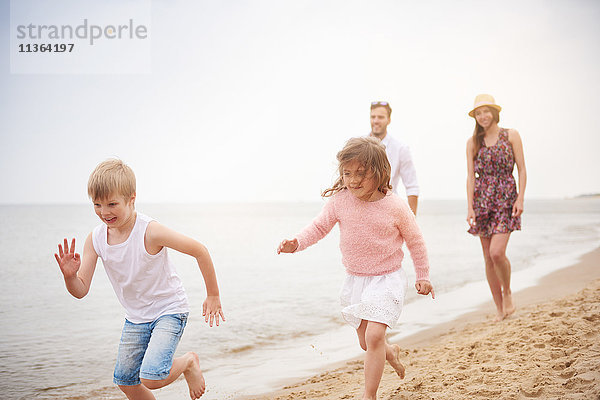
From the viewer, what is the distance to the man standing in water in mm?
5090

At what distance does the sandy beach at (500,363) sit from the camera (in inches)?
123

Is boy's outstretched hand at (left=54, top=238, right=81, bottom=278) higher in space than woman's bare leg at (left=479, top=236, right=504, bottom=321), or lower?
higher

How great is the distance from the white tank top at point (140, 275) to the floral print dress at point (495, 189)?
12.0 ft

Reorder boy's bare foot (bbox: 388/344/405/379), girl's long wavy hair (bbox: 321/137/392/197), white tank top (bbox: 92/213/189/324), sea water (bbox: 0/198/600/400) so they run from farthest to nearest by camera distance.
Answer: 1. sea water (bbox: 0/198/600/400)
2. boy's bare foot (bbox: 388/344/405/379)
3. girl's long wavy hair (bbox: 321/137/392/197)
4. white tank top (bbox: 92/213/189/324)

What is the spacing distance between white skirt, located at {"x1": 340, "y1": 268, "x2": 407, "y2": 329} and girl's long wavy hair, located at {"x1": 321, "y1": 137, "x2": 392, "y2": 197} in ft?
1.83

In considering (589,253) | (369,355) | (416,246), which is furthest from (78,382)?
(589,253)

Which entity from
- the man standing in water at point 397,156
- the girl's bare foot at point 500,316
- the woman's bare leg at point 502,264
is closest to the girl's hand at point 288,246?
the man standing in water at point 397,156

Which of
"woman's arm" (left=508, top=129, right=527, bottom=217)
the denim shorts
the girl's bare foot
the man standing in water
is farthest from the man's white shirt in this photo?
the denim shorts

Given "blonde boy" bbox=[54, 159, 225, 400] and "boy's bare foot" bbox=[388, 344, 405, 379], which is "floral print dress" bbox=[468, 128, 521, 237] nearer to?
"boy's bare foot" bbox=[388, 344, 405, 379]

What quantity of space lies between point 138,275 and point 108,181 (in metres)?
0.56

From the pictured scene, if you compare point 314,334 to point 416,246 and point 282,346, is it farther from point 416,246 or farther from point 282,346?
point 416,246

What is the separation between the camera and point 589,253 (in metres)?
12.8

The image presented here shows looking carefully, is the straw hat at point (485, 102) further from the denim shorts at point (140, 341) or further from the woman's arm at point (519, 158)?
the denim shorts at point (140, 341)

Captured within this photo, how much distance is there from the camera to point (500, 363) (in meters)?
3.74
